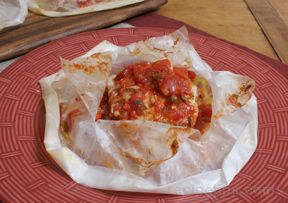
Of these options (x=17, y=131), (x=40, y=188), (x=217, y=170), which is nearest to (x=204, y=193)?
(x=217, y=170)

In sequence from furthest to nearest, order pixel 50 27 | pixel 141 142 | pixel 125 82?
pixel 50 27
pixel 125 82
pixel 141 142

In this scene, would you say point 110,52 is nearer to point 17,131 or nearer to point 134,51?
point 134,51

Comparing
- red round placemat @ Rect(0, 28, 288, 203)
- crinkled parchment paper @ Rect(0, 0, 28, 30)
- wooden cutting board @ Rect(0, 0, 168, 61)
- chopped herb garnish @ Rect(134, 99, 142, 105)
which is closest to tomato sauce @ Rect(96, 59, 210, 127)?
chopped herb garnish @ Rect(134, 99, 142, 105)

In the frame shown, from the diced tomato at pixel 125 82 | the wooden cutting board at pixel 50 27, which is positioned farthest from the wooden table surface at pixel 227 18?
the diced tomato at pixel 125 82

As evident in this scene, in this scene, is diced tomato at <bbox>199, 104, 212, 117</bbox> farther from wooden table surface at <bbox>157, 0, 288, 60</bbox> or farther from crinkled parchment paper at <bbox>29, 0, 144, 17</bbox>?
crinkled parchment paper at <bbox>29, 0, 144, 17</bbox>

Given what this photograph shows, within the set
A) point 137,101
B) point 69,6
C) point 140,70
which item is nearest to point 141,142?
point 137,101

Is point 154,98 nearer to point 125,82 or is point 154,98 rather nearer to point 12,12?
point 125,82
